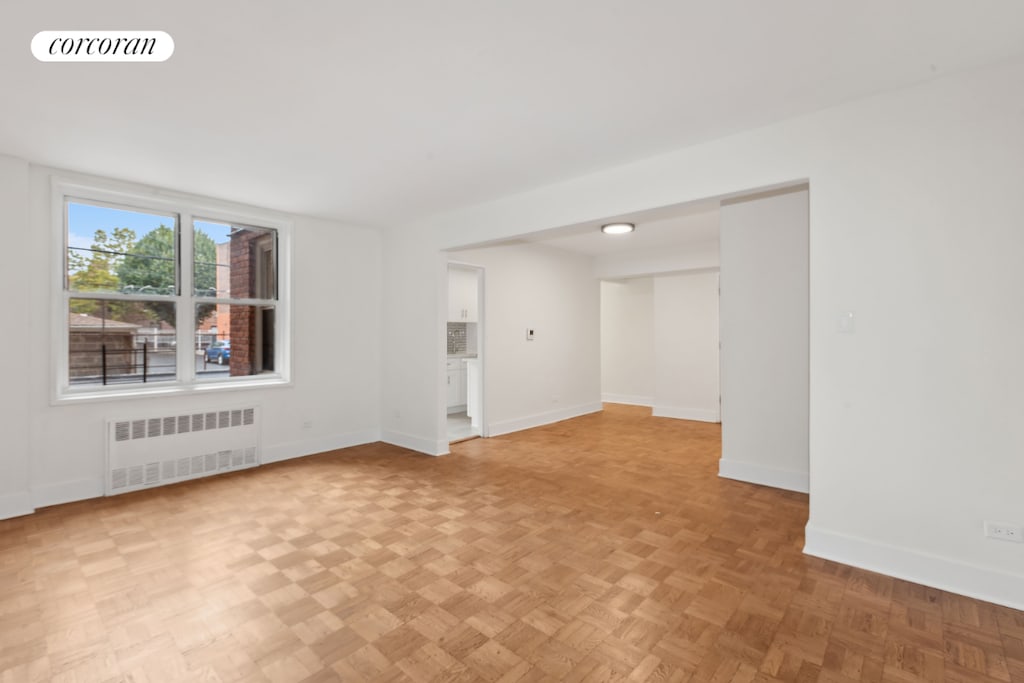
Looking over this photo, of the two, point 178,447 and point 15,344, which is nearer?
point 15,344

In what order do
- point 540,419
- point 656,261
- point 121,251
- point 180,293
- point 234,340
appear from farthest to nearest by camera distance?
point 656,261 → point 540,419 → point 234,340 → point 180,293 → point 121,251

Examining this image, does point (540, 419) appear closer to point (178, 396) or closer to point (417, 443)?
point (417, 443)

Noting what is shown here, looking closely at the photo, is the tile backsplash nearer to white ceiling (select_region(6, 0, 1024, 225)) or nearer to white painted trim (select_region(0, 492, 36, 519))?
white ceiling (select_region(6, 0, 1024, 225))

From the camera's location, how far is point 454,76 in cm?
231

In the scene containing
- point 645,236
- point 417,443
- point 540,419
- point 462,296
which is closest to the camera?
point 417,443

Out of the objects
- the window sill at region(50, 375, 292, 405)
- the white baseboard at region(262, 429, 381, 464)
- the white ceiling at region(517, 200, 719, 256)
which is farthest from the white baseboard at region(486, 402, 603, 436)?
the window sill at region(50, 375, 292, 405)

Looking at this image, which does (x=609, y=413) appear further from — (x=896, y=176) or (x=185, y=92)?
(x=185, y=92)

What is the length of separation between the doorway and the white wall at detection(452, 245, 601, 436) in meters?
0.47

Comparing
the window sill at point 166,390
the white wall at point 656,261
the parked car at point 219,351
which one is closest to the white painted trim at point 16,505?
the window sill at point 166,390

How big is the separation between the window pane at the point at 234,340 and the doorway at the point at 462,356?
2.32 metres

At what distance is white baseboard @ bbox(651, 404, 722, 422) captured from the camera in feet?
22.8

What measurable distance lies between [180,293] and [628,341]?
729 centimetres

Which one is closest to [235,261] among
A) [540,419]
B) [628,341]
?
[540,419]

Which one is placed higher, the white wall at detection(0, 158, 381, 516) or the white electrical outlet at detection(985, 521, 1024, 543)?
the white wall at detection(0, 158, 381, 516)
